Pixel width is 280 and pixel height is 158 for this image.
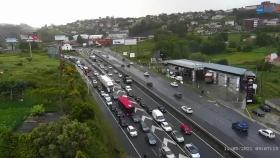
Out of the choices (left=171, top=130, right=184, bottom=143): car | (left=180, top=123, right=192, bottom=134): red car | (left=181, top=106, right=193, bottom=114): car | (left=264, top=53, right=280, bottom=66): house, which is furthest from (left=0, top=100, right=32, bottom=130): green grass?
(left=264, top=53, right=280, bottom=66): house

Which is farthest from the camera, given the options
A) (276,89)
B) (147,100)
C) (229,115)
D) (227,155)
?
(276,89)

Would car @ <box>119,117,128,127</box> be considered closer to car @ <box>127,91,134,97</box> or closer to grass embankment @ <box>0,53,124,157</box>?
grass embankment @ <box>0,53,124,157</box>

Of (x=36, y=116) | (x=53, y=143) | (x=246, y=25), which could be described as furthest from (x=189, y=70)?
(x=246, y=25)

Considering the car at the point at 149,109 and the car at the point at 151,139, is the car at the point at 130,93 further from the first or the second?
the car at the point at 151,139

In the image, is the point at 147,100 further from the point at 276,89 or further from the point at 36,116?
the point at 276,89

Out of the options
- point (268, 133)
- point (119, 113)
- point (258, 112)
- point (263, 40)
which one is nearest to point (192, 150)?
point (268, 133)

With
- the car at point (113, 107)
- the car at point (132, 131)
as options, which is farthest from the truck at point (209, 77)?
the car at point (132, 131)
